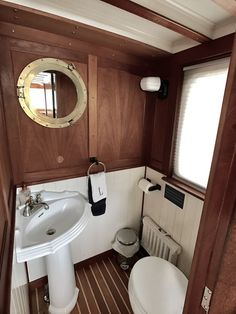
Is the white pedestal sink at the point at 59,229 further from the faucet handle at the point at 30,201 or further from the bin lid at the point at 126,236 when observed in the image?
the bin lid at the point at 126,236

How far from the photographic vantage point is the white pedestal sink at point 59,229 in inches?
44.3

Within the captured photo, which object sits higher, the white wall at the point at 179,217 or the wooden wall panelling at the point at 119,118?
the wooden wall panelling at the point at 119,118

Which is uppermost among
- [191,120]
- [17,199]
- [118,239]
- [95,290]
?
[191,120]

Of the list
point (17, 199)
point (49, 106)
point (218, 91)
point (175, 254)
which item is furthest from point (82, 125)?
point (175, 254)

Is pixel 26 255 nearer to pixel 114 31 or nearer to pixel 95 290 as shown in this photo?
pixel 95 290

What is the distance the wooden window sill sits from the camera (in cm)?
125

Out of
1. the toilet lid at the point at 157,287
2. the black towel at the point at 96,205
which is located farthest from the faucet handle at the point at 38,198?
the toilet lid at the point at 157,287

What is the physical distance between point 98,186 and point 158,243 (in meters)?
0.78

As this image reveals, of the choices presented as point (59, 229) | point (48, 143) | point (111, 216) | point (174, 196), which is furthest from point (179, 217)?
point (48, 143)

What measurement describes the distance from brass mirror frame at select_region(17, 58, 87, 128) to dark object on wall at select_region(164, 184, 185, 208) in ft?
3.16

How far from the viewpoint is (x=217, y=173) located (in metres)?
0.44

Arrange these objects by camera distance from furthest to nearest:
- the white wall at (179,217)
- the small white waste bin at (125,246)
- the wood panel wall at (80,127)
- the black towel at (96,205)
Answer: the small white waste bin at (125,246)
the black towel at (96,205)
the white wall at (179,217)
the wood panel wall at (80,127)

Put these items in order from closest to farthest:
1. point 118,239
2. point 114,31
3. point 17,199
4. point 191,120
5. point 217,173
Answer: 1. point 217,173
2. point 114,31
3. point 17,199
4. point 191,120
5. point 118,239

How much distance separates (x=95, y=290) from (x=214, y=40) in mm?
2091
